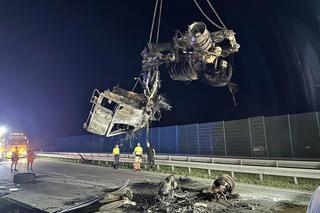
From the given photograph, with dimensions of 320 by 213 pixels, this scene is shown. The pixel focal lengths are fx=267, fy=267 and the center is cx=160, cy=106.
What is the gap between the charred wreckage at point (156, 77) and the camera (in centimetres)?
1290

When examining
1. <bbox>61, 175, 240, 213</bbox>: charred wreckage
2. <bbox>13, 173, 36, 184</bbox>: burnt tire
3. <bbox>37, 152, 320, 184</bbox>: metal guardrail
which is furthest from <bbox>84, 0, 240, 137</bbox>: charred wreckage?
<bbox>61, 175, 240, 213</bbox>: charred wreckage

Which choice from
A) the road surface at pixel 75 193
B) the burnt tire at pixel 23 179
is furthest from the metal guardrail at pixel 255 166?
the burnt tire at pixel 23 179

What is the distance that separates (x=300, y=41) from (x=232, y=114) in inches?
510

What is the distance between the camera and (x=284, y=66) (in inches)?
1099

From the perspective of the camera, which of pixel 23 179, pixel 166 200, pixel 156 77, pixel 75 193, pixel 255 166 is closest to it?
pixel 166 200

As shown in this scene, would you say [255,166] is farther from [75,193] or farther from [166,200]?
[75,193]

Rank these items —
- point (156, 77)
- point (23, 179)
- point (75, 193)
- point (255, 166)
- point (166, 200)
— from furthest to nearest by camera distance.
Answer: point (156, 77), point (23, 179), point (255, 166), point (75, 193), point (166, 200)

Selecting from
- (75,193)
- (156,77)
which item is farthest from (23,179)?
(156,77)

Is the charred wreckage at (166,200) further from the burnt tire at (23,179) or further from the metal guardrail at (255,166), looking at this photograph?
the burnt tire at (23,179)

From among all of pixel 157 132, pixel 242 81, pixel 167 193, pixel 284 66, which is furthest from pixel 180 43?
pixel 242 81

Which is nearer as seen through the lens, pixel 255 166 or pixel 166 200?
pixel 166 200

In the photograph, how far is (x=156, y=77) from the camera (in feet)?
46.9

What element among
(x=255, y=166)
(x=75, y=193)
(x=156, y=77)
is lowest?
(x=75, y=193)

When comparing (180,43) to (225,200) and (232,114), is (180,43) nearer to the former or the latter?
(225,200)
